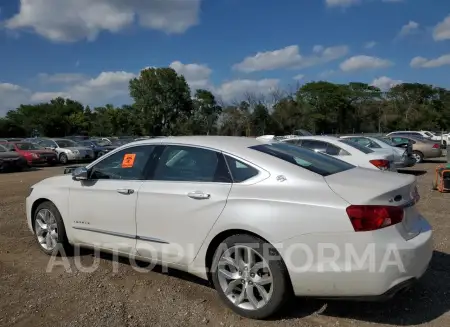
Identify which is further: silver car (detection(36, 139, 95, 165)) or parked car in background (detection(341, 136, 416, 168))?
silver car (detection(36, 139, 95, 165))

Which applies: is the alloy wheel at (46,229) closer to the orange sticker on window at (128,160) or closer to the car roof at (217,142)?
the orange sticker on window at (128,160)

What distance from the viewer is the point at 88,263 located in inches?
196

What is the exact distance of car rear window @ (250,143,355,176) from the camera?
3.70 meters

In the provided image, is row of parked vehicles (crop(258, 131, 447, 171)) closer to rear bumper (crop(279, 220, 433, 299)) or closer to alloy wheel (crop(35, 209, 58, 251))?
alloy wheel (crop(35, 209, 58, 251))

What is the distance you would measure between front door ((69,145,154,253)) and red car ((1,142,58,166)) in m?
18.9

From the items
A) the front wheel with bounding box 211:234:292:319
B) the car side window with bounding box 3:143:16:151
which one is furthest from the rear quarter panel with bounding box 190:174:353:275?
the car side window with bounding box 3:143:16:151

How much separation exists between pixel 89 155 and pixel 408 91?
86.5 metres

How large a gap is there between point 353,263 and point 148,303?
1.95 metres

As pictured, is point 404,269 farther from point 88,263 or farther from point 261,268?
point 88,263

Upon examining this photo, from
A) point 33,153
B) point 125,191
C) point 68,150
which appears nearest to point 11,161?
point 33,153

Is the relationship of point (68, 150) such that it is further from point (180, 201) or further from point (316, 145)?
point (180, 201)

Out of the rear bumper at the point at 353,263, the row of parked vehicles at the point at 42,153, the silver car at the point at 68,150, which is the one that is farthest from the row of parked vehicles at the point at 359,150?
A: the silver car at the point at 68,150

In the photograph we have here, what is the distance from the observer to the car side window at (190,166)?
12.5 ft

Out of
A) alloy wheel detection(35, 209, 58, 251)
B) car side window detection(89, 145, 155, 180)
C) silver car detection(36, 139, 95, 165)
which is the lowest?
silver car detection(36, 139, 95, 165)
